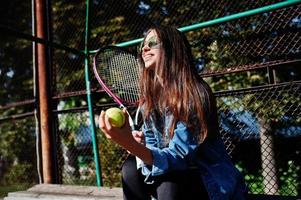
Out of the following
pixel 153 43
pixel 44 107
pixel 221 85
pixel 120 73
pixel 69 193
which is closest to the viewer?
pixel 153 43

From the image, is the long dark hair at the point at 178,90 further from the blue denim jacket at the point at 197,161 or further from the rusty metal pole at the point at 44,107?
the rusty metal pole at the point at 44,107

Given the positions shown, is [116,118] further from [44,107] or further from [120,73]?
[44,107]

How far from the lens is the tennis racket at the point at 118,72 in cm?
268

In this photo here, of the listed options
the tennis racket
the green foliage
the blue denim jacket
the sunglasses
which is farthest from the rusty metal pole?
the green foliage

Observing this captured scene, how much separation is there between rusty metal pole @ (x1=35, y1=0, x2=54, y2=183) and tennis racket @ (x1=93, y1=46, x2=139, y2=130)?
3.96 feet

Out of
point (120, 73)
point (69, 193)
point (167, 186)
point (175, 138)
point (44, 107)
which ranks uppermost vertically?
point (120, 73)

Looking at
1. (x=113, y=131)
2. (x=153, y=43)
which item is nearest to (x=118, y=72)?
(x=153, y=43)

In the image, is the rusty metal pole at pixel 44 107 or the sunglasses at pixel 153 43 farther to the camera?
the rusty metal pole at pixel 44 107

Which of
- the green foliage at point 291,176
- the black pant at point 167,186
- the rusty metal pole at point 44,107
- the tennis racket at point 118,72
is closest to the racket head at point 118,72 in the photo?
the tennis racket at point 118,72

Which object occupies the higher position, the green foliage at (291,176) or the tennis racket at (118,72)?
the tennis racket at (118,72)

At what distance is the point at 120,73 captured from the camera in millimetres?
2873

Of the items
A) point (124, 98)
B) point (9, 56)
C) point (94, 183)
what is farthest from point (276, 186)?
Answer: point (9, 56)

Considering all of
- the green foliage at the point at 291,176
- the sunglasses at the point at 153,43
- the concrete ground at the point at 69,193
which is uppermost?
the sunglasses at the point at 153,43

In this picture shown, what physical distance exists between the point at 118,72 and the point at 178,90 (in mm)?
1078
